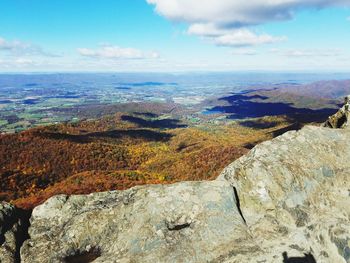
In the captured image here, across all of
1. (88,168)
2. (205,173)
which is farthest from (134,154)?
(205,173)

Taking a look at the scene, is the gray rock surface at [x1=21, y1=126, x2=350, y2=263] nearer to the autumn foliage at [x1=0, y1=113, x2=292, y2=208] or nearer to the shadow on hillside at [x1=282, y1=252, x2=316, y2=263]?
the shadow on hillside at [x1=282, y1=252, x2=316, y2=263]

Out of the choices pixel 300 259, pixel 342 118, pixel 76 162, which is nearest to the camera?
pixel 300 259

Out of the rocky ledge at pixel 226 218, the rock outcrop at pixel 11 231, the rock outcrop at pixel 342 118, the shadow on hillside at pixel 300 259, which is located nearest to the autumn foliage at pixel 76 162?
the rock outcrop at pixel 11 231

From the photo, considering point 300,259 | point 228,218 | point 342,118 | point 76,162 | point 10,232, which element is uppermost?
point 342,118

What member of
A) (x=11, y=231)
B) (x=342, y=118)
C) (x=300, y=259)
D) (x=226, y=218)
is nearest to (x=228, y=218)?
(x=226, y=218)

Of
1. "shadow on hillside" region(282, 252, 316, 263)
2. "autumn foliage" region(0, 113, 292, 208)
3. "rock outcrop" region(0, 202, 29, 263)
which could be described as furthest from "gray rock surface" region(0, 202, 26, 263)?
"autumn foliage" region(0, 113, 292, 208)

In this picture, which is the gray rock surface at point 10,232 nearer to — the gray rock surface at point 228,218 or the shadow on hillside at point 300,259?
the gray rock surface at point 228,218

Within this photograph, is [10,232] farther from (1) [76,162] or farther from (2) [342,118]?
(1) [76,162]

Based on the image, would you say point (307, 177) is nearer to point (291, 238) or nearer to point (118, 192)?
point (291, 238)
